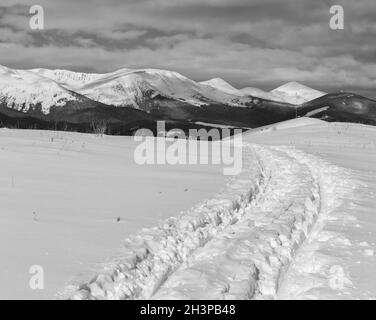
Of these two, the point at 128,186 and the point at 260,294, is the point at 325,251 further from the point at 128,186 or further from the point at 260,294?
the point at 128,186

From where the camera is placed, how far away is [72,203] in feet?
33.3

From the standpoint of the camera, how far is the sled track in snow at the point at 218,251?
6320mm

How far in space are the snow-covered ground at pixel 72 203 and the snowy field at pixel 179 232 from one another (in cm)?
3

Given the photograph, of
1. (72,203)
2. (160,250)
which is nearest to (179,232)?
(160,250)

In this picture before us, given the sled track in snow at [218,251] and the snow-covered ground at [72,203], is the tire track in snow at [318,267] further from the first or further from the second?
the snow-covered ground at [72,203]

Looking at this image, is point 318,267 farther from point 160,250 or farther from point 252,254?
point 160,250

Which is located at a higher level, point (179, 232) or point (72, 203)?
point (72, 203)

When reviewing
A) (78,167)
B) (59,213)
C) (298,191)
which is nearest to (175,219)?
(59,213)

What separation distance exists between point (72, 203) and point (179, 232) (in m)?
2.77

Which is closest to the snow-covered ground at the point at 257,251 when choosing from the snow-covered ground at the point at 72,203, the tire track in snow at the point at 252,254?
the tire track in snow at the point at 252,254

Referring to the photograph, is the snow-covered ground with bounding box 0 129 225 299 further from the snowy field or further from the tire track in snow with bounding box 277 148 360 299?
the tire track in snow with bounding box 277 148 360 299

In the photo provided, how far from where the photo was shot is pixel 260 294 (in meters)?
6.33

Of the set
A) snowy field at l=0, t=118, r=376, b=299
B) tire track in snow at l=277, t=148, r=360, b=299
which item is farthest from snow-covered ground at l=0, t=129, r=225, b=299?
tire track in snow at l=277, t=148, r=360, b=299

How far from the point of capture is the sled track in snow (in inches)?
249
